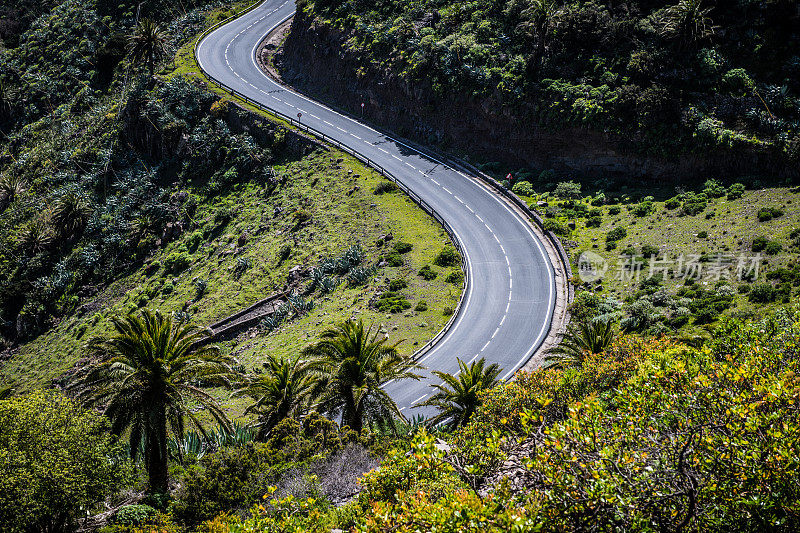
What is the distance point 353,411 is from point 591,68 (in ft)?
147

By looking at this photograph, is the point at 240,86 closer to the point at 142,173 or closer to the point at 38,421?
the point at 142,173

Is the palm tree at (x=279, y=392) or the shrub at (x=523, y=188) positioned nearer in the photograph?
the palm tree at (x=279, y=392)

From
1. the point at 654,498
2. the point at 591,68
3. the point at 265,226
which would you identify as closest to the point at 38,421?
the point at 654,498

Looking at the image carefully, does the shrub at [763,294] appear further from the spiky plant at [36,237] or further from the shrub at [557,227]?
the spiky plant at [36,237]

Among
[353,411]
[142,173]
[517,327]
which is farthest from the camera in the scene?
[142,173]

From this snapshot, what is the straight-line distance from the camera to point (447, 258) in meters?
48.2

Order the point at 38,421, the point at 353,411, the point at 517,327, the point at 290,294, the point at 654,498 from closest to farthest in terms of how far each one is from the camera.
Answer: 1. the point at 654,498
2. the point at 38,421
3. the point at 353,411
4. the point at 517,327
5. the point at 290,294

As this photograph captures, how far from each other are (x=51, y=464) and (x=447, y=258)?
108 ft

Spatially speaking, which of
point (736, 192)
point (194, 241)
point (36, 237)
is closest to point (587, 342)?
point (736, 192)

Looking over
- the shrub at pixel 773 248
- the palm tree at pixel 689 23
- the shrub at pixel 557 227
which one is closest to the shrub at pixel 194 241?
the shrub at pixel 557 227

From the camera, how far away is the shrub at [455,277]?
45781 millimetres

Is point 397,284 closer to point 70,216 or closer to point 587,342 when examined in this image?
point 587,342

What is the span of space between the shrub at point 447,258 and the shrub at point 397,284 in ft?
13.1

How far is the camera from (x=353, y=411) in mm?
28078
